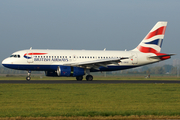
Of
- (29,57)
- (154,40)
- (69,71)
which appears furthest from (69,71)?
(154,40)

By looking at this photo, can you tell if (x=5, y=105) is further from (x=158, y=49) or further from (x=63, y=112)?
(x=158, y=49)

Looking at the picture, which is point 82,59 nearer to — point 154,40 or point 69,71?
point 69,71

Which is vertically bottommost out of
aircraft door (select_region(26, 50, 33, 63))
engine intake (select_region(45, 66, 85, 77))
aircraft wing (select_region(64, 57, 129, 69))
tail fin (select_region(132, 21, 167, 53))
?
engine intake (select_region(45, 66, 85, 77))

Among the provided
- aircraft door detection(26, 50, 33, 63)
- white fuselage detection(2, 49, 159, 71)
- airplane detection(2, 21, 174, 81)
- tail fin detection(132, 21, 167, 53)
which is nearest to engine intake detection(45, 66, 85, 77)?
airplane detection(2, 21, 174, 81)

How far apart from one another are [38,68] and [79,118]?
28593 mm

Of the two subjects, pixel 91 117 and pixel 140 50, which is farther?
pixel 140 50

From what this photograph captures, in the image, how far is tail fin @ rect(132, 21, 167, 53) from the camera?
4466 centimetres

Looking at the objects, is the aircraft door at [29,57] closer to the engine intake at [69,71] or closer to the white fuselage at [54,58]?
the white fuselage at [54,58]

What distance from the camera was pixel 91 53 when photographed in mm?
41844

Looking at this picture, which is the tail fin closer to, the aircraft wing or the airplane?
the airplane

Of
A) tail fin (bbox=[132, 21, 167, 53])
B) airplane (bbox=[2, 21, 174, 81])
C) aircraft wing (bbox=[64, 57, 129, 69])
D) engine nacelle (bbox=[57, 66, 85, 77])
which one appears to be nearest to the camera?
engine nacelle (bbox=[57, 66, 85, 77])

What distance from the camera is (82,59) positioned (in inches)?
1610

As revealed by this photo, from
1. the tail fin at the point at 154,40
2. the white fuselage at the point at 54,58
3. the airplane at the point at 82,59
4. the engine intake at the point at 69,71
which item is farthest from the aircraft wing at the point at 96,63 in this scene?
the tail fin at the point at 154,40

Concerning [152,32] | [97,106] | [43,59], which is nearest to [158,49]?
[152,32]
